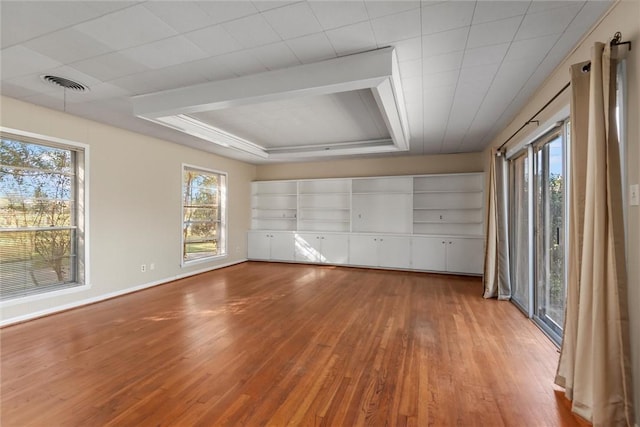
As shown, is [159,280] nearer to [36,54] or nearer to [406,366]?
[36,54]

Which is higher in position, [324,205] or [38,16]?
[38,16]

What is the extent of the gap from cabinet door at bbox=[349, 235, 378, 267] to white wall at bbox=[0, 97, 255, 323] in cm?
332

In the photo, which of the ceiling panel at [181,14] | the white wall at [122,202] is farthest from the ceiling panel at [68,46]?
the white wall at [122,202]

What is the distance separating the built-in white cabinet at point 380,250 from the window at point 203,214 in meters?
3.05

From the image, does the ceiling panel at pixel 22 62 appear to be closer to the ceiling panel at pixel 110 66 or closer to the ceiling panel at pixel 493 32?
the ceiling panel at pixel 110 66

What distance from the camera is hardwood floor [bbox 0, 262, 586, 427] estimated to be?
179 centimetres

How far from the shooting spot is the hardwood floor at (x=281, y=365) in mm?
1785

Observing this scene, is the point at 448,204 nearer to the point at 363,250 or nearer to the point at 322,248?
the point at 363,250

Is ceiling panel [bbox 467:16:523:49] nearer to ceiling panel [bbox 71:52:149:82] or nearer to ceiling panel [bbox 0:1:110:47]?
ceiling panel [bbox 0:1:110:47]

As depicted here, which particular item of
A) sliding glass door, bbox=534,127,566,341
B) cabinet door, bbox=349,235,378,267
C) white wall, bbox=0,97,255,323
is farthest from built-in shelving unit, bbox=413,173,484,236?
white wall, bbox=0,97,255,323

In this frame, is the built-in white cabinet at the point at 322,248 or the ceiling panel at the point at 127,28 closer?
the ceiling panel at the point at 127,28

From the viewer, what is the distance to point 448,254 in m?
5.89

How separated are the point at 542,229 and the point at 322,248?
4434 mm

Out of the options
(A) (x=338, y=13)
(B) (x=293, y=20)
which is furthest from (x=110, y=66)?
(A) (x=338, y=13)
